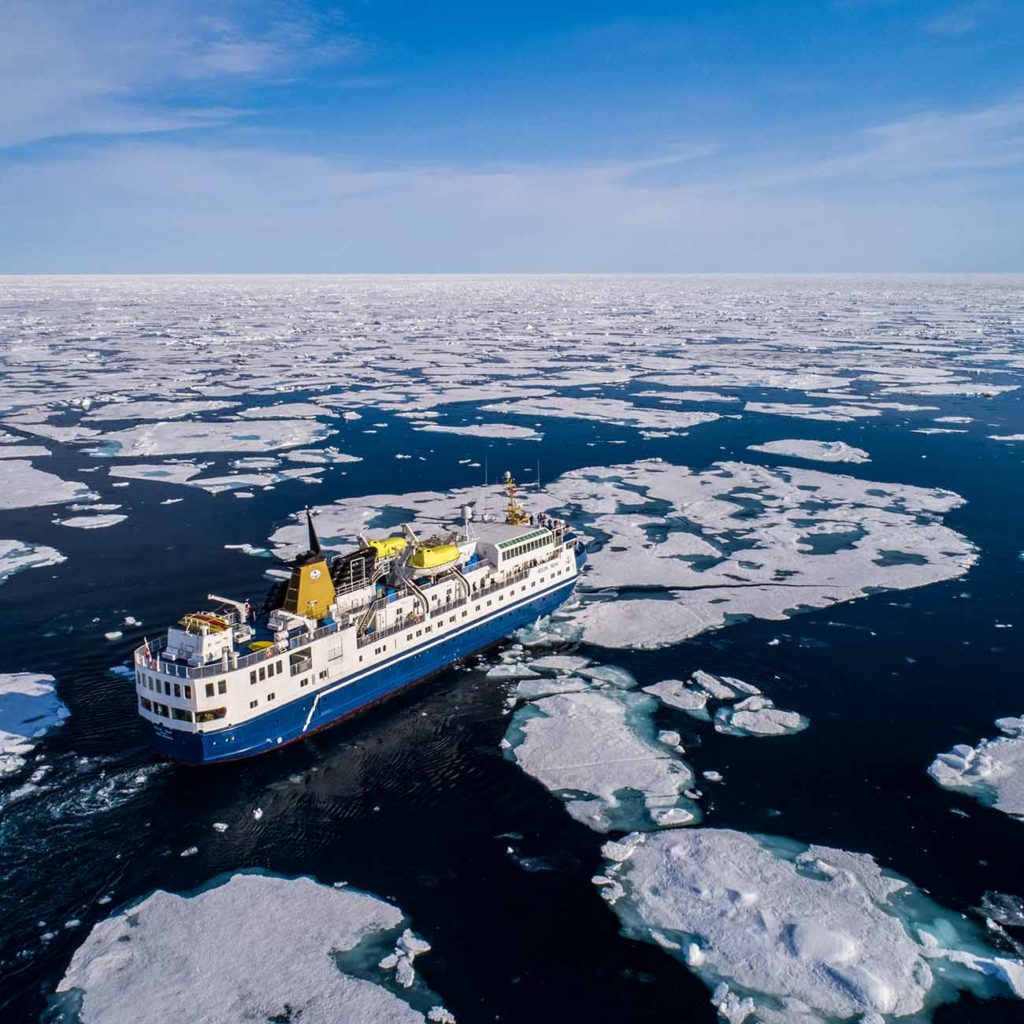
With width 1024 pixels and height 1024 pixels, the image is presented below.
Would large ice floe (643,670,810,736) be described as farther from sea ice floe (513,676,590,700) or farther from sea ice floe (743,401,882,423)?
sea ice floe (743,401,882,423)

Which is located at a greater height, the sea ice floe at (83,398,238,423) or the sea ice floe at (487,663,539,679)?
the sea ice floe at (83,398,238,423)

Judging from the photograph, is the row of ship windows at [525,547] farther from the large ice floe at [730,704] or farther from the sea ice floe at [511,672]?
the large ice floe at [730,704]

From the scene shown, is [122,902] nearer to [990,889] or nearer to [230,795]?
[230,795]

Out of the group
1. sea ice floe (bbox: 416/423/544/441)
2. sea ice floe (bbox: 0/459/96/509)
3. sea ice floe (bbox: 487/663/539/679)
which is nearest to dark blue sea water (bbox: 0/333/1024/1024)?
sea ice floe (bbox: 487/663/539/679)

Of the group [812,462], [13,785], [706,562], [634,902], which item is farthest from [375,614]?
[812,462]

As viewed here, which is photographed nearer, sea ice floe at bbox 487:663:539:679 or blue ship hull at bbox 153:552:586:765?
blue ship hull at bbox 153:552:586:765

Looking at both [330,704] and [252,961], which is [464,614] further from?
[252,961]

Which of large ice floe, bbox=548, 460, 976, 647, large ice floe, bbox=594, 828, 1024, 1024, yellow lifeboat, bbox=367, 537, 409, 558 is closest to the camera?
large ice floe, bbox=594, 828, 1024, 1024

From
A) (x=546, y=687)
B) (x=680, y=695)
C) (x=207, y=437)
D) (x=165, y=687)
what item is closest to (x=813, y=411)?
(x=207, y=437)
